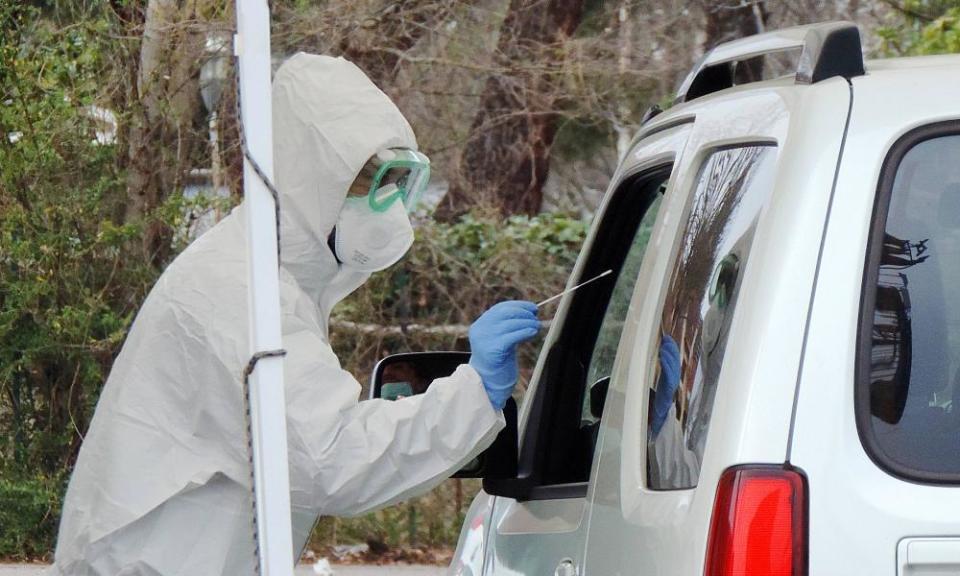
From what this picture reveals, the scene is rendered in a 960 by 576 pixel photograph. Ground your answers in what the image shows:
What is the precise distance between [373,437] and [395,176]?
65 centimetres

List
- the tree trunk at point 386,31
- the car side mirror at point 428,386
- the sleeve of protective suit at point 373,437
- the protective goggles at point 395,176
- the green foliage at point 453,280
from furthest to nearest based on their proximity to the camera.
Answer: the tree trunk at point 386,31
the green foliage at point 453,280
the car side mirror at point 428,386
the protective goggles at point 395,176
the sleeve of protective suit at point 373,437

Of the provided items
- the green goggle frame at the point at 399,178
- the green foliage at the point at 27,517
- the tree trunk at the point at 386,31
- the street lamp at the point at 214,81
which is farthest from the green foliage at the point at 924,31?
the green foliage at the point at 27,517

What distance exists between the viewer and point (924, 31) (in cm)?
685

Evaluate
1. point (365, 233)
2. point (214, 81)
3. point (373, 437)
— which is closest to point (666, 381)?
point (373, 437)

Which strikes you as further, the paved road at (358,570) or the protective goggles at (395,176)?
the paved road at (358,570)

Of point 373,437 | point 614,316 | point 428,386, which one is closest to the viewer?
point 373,437

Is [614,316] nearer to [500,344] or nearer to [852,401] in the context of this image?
[500,344]

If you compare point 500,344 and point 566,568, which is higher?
point 500,344

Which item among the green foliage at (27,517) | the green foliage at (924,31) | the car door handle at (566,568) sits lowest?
the green foliage at (27,517)

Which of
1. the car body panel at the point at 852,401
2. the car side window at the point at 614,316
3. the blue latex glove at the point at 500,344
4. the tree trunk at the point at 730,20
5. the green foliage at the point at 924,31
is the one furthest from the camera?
the tree trunk at the point at 730,20

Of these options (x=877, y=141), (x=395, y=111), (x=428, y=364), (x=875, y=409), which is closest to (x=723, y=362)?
(x=875, y=409)

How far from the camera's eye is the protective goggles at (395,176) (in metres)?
2.79

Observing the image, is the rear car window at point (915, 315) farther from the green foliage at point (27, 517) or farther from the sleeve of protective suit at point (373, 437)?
the green foliage at point (27, 517)

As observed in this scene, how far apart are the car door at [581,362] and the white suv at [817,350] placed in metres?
0.82
